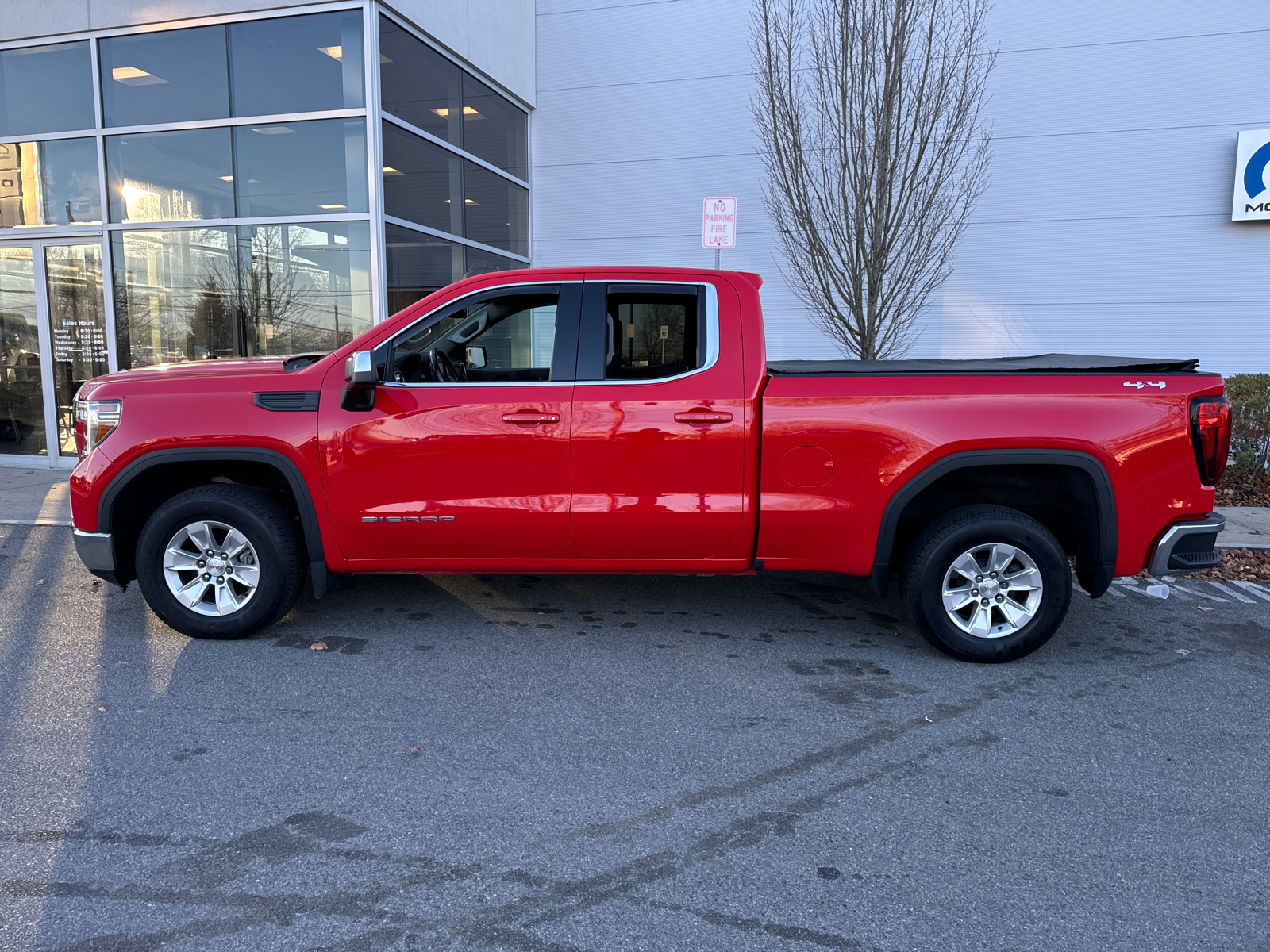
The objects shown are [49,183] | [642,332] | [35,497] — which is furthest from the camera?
[49,183]

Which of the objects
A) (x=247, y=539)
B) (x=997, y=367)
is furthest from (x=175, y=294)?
(x=997, y=367)

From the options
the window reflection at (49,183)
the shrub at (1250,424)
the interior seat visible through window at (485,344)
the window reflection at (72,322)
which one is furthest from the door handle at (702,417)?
the window reflection at (49,183)

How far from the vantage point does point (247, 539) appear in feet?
15.1

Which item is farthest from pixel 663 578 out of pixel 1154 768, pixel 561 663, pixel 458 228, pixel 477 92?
pixel 477 92

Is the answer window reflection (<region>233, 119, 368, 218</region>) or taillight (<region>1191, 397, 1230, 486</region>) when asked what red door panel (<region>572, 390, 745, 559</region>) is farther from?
window reflection (<region>233, 119, 368, 218</region>)

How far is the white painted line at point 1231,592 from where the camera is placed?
5.68m

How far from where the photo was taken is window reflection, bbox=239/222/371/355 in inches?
374

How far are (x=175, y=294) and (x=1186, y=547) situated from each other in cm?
1017

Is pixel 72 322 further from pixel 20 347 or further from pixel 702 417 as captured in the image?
pixel 702 417

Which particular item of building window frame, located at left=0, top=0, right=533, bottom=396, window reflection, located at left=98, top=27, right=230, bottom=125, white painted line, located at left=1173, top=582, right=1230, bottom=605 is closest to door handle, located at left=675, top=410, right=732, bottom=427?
white painted line, located at left=1173, top=582, right=1230, bottom=605

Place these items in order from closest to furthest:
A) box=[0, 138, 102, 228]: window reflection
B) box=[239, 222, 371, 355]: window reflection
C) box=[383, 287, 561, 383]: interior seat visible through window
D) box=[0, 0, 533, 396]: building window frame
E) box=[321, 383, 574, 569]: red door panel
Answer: box=[321, 383, 574, 569]: red door panel, box=[383, 287, 561, 383]: interior seat visible through window, box=[0, 0, 533, 396]: building window frame, box=[239, 222, 371, 355]: window reflection, box=[0, 138, 102, 228]: window reflection

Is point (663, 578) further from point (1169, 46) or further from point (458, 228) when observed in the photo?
point (1169, 46)

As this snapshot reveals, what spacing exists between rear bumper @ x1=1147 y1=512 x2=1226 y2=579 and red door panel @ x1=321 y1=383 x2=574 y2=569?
3.00 meters

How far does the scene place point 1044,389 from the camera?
4242 millimetres
